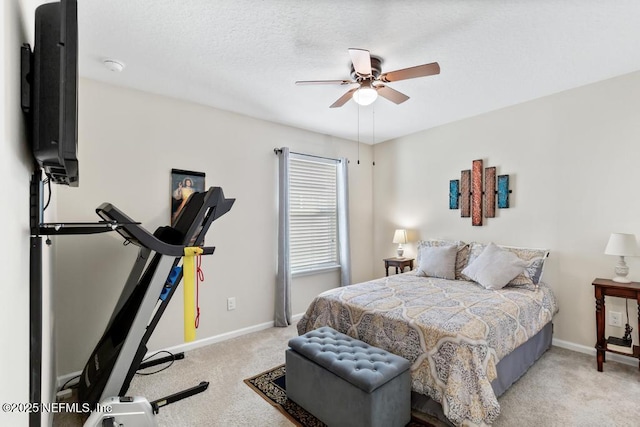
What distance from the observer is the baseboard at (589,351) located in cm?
267

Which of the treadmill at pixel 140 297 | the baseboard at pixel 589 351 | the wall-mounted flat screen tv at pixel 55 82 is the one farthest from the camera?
the baseboard at pixel 589 351

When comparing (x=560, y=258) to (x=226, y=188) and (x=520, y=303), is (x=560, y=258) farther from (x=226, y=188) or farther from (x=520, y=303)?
(x=226, y=188)

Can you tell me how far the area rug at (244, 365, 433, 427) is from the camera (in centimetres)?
197

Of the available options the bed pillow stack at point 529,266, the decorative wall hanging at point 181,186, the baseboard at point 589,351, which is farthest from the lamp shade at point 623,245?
the decorative wall hanging at point 181,186

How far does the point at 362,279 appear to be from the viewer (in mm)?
4891

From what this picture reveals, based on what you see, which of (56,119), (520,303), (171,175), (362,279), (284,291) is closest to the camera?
(56,119)

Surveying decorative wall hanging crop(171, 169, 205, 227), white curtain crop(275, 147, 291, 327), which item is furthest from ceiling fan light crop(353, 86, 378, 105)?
decorative wall hanging crop(171, 169, 205, 227)

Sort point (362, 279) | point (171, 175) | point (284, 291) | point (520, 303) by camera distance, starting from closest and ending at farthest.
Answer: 1. point (520, 303)
2. point (171, 175)
3. point (284, 291)
4. point (362, 279)

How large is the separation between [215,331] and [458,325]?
8.12ft

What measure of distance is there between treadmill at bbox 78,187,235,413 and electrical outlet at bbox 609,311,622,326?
353 centimetres

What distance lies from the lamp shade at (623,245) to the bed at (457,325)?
1.80ft

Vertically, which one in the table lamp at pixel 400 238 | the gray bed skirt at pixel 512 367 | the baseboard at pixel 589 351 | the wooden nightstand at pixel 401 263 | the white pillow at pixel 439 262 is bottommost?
the baseboard at pixel 589 351

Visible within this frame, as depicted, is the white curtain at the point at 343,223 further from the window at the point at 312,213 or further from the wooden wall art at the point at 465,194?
the wooden wall art at the point at 465,194

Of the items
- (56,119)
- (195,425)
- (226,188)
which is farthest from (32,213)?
(226,188)
